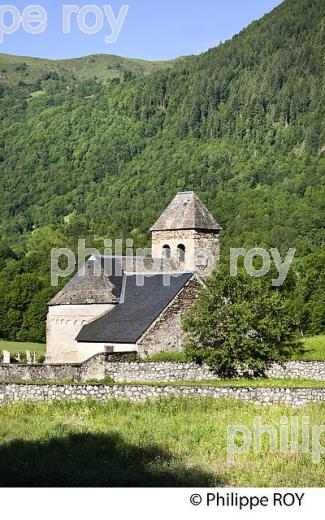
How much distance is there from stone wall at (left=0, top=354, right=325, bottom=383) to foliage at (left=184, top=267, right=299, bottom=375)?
1.82 feet

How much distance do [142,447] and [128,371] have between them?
13.5 m

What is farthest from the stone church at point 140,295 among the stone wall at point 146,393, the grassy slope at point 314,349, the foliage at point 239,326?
the stone wall at point 146,393

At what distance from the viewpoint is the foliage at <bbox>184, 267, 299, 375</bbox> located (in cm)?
3581

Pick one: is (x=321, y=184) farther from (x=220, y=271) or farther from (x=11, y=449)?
(x=11, y=449)

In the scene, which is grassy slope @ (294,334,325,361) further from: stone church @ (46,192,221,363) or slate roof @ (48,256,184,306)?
slate roof @ (48,256,184,306)

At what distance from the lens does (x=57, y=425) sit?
26625mm

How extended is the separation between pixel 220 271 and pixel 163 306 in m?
Result: 5.81

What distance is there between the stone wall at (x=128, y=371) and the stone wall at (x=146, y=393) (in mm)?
5696

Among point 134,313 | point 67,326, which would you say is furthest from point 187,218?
point 67,326

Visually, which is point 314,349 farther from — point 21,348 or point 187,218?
point 21,348

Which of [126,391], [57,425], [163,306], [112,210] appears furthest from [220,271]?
[112,210]

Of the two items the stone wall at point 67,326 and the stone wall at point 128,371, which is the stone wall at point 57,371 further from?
the stone wall at point 67,326

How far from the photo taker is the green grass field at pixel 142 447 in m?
20.8

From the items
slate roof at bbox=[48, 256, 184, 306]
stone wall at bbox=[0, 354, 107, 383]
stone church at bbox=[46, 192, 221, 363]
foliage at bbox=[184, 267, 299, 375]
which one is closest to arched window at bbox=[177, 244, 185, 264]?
stone church at bbox=[46, 192, 221, 363]
